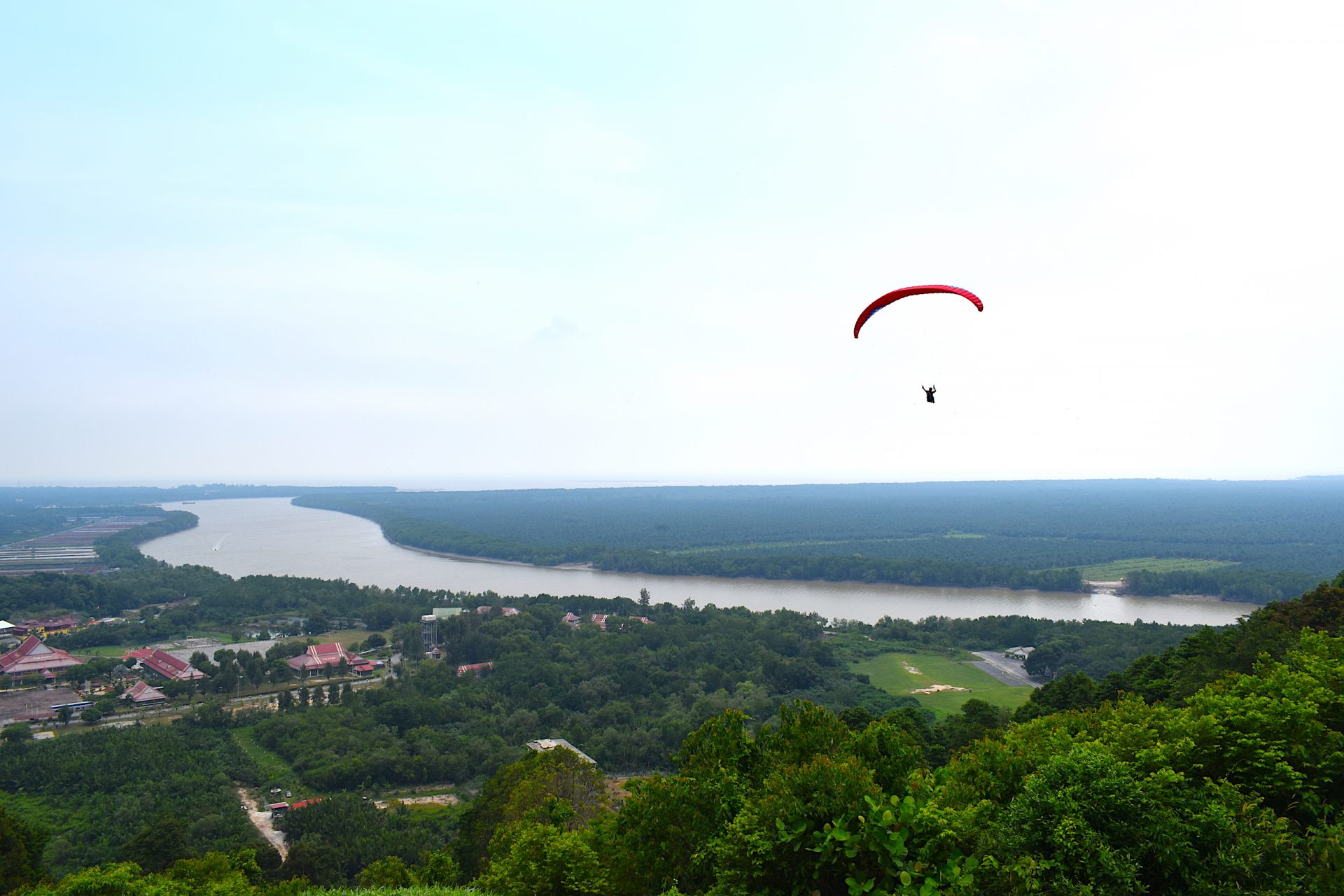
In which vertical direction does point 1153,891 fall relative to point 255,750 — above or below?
above

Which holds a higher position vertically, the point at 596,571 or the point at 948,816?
the point at 948,816

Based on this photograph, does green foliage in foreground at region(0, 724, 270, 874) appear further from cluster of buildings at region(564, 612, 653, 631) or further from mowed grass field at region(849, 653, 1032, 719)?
mowed grass field at region(849, 653, 1032, 719)

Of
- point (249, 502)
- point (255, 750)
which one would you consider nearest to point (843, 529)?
point (255, 750)

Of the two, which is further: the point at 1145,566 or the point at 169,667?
the point at 1145,566

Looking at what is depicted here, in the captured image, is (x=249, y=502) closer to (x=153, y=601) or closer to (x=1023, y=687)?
(x=153, y=601)

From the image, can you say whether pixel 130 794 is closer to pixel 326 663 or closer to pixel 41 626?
pixel 326 663

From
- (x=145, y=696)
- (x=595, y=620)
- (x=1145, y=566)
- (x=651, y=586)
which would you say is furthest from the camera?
(x=1145, y=566)

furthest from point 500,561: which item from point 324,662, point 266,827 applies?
point 266,827
